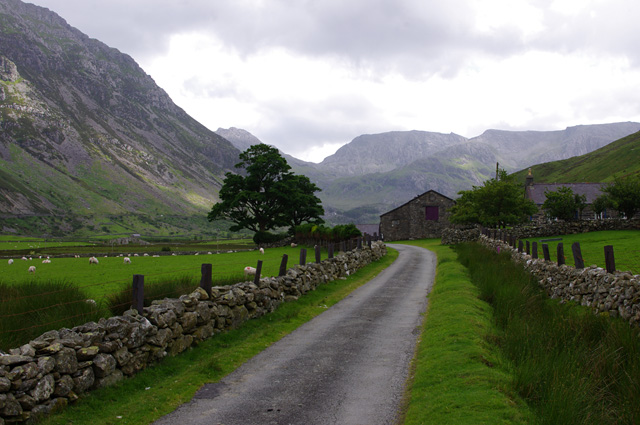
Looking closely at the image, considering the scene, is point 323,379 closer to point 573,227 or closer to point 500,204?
point 573,227

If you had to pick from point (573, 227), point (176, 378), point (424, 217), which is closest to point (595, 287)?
point (176, 378)

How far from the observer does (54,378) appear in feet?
26.9

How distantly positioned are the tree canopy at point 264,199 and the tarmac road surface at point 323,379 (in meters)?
47.6

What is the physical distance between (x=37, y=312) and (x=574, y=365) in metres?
11.5

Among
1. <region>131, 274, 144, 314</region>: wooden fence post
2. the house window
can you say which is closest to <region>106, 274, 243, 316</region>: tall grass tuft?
<region>131, 274, 144, 314</region>: wooden fence post

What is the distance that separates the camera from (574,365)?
8508 mm

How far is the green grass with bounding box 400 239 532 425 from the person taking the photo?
296 inches

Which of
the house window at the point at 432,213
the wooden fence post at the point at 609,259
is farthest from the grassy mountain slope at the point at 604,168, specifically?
the wooden fence post at the point at 609,259

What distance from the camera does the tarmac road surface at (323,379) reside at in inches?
322

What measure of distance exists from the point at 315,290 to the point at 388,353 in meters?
11.4

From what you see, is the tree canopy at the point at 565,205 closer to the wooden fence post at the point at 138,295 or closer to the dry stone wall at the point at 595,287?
the dry stone wall at the point at 595,287

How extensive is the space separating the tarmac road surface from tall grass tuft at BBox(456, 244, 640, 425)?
8.49 feet

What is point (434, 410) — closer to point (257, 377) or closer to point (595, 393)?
point (595, 393)

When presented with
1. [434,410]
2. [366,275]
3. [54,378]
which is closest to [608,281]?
[434,410]
